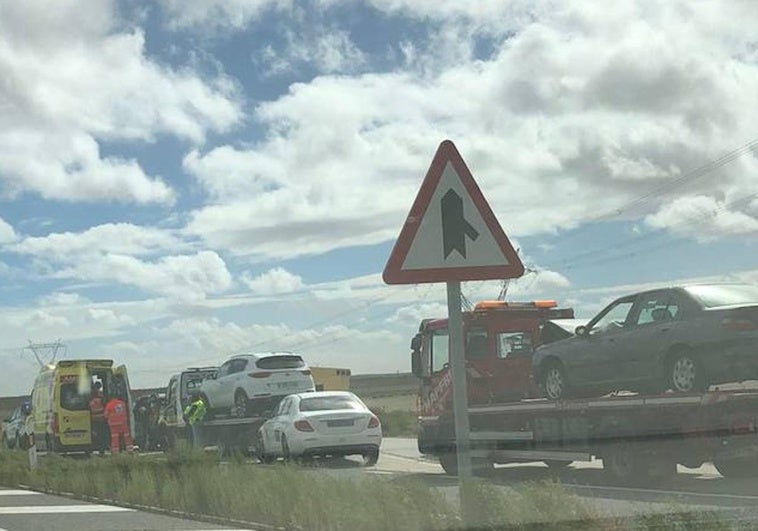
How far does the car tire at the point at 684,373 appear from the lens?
12750 mm

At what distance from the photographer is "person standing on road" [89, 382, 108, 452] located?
28375 millimetres

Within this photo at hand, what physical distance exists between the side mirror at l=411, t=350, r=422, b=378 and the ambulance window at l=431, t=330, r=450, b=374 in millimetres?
255

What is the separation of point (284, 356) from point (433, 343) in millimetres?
6923

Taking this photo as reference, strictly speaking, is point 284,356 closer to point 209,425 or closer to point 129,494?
point 209,425

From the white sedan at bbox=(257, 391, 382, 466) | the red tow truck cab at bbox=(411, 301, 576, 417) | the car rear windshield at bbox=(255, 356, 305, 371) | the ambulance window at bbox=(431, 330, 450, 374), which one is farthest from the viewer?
the car rear windshield at bbox=(255, 356, 305, 371)

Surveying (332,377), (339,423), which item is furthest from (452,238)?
(332,377)

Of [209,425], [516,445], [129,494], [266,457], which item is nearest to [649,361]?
[516,445]

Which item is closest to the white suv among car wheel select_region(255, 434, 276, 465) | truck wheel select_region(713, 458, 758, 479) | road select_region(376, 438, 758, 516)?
car wheel select_region(255, 434, 276, 465)

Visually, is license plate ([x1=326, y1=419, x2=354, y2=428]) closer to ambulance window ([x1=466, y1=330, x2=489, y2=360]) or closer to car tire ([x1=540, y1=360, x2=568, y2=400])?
ambulance window ([x1=466, y1=330, x2=489, y2=360])

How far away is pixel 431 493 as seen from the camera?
9484mm

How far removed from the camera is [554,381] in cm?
1576

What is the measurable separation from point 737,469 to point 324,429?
8.03 meters

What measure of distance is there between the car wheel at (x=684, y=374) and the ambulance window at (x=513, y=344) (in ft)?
16.3

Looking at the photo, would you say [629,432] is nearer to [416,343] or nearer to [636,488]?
[636,488]
